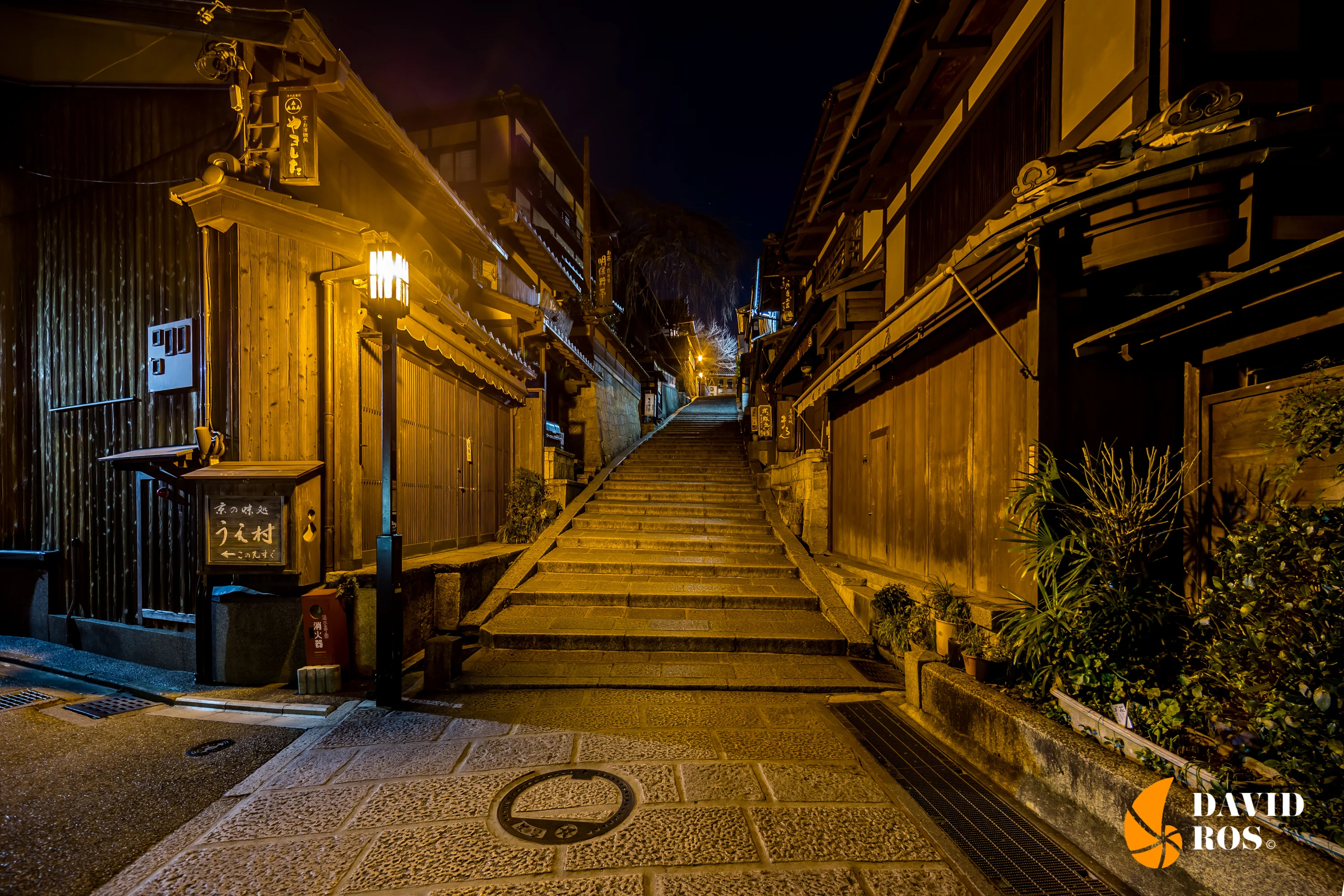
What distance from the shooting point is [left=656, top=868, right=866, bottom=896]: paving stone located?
3.03m

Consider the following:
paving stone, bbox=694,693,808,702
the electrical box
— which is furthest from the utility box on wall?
paving stone, bbox=694,693,808,702

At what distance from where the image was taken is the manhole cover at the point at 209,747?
195 inches

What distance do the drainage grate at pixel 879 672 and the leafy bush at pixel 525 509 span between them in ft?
25.4

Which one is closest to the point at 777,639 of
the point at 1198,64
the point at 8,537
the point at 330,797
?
the point at 330,797

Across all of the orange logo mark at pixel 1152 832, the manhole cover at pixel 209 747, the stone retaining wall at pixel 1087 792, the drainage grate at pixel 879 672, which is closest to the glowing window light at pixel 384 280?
the manhole cover at pixel 209 747

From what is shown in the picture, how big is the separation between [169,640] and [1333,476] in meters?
12.4

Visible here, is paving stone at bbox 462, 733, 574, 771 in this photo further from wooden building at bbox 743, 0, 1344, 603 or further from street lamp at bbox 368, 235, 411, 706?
wooden building at bbox 743, 0, 1344, 603

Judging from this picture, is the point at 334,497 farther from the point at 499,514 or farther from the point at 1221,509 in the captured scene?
the point at 1221,509

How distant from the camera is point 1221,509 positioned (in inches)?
195

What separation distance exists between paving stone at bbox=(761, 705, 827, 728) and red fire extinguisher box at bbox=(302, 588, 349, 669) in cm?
509

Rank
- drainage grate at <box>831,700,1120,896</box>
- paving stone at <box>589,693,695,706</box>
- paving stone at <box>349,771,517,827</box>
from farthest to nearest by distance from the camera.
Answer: paving stone at <box>589,693,695,706</box> < paving stone at <box>349,771,517,827</box> < drainage grate at <box>831,700,1120,896</box>

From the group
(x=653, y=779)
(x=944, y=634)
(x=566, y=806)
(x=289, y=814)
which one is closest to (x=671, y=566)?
(x=944, y=634)

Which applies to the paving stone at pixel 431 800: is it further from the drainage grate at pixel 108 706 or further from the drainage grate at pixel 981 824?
the drainage grate at pixel 108 706

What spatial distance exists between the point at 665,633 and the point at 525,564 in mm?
3605
